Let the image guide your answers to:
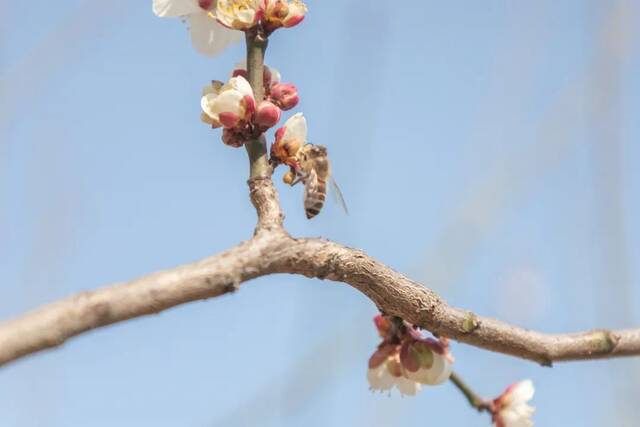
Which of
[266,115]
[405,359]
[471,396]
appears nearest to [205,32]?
[266,115]

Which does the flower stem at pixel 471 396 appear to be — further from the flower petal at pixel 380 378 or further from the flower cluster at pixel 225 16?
the flower cluster at pixel 225 16

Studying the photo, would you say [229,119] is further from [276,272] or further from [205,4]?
→ [276,272]

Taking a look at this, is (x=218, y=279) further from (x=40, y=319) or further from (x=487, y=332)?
(x=487, y=332)

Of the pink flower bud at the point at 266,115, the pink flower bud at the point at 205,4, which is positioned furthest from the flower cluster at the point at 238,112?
the pink flower bud at the point at 205,4

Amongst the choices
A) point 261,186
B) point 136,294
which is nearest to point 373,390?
point 261,186

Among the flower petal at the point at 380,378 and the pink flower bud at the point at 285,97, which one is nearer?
the pink flower bud at the point at 285,97

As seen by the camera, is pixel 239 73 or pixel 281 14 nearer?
pixel 281 14

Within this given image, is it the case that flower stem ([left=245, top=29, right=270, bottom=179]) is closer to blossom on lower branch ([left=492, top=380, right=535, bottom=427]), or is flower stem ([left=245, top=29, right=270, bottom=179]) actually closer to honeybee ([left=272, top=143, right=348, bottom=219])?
honeybee ([left=272, top=143, right=348, bottom=219])
